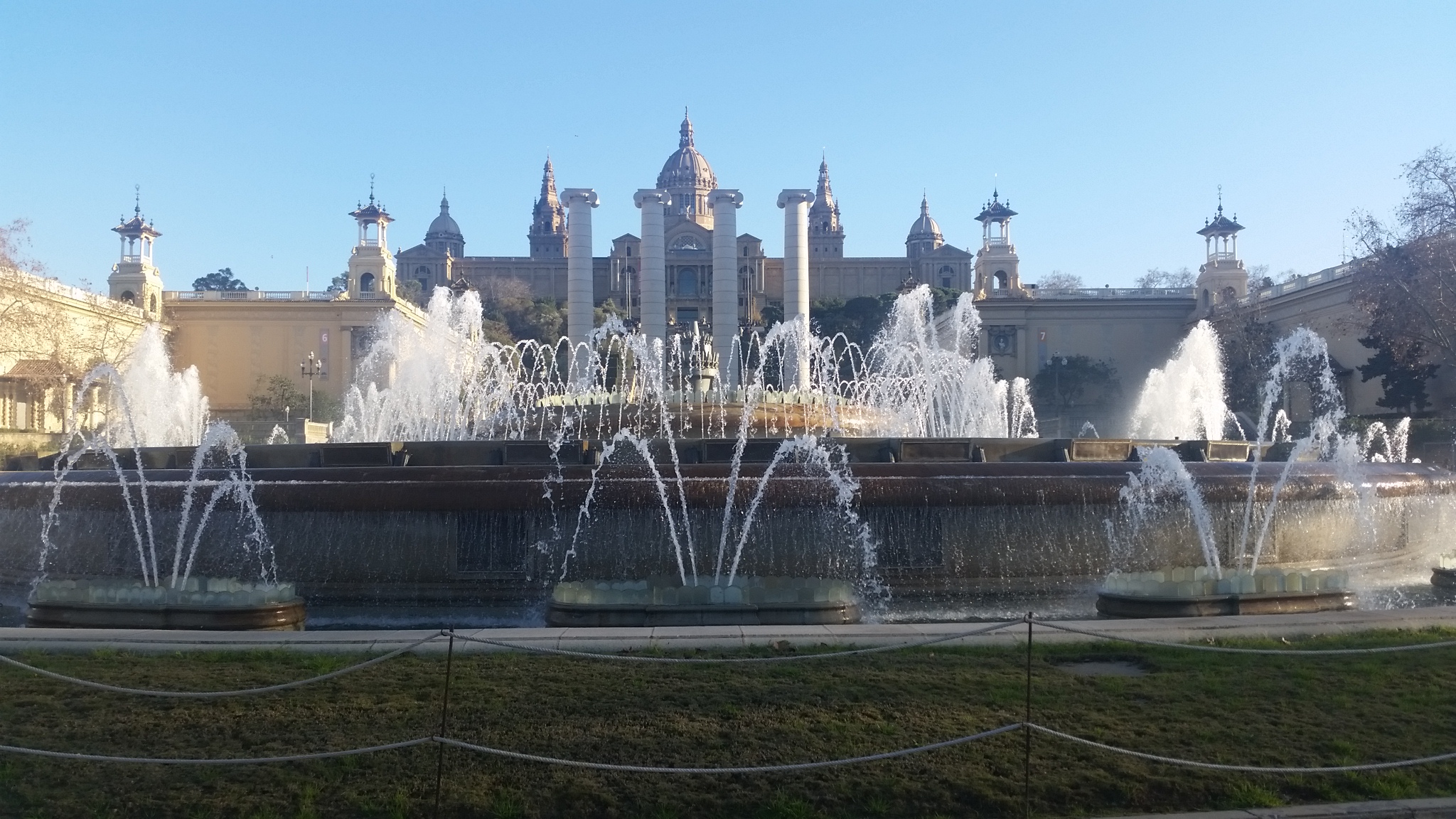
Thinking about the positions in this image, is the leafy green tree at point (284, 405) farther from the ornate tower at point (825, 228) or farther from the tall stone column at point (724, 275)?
the ornate tower at point (825, 228)

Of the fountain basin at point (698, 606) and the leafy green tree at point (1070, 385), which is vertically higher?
the leafy green tree at point (1070, 385)

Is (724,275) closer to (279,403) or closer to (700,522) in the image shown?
(279,403)

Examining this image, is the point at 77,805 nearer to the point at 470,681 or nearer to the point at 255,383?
the point at 470,681

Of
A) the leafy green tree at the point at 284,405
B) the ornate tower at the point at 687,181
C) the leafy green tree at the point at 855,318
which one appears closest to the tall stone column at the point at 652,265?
the leafy green tree at the point at 284,405

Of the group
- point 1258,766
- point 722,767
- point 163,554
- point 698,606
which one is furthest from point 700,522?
point 1258,766

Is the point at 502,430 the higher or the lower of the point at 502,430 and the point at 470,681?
the higher

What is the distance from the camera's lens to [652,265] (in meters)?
46.4

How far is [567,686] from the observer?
6.54m

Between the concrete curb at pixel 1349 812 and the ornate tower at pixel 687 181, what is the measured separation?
118 metres

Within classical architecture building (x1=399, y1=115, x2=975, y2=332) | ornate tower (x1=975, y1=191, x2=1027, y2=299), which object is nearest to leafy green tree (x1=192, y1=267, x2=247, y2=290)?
classical architecture building (x1=399, y1=115, x2=975, y2=332)

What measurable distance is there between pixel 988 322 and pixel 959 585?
64088 mm

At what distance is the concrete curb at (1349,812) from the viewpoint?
15.4ft

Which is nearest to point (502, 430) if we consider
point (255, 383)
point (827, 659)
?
point (827, 659)

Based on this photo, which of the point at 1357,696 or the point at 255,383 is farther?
the point at 255,383
